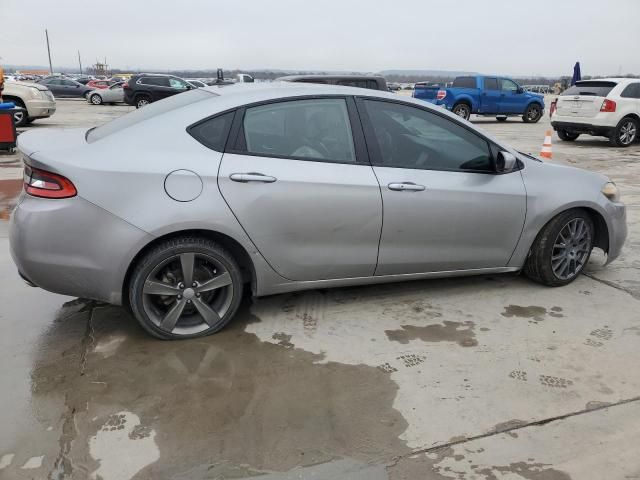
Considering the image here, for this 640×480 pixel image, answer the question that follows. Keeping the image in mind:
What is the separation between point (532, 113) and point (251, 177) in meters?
21.1

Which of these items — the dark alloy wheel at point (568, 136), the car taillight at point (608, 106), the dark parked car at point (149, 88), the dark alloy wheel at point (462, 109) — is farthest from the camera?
the dark parked car at point (149, 88)

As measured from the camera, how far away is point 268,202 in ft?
11.0

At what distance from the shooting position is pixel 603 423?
2.71 metres

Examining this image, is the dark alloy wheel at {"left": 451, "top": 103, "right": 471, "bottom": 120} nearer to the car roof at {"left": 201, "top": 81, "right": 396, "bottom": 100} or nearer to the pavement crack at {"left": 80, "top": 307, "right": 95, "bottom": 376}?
the car roof at {"left": 201, "top": 81, "right": 396, "bottom": 100}

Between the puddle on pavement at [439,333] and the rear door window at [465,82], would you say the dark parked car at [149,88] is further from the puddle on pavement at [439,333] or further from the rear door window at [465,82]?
the puddle on pavement at [439,333]

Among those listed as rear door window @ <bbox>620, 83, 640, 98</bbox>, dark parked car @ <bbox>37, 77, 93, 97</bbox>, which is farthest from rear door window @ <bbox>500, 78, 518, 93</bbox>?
dark parked car @ <bbox>37, 77, 93, 97</bbox>

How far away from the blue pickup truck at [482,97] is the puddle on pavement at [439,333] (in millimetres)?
16904

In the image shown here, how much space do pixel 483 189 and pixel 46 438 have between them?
A: 3.05 m

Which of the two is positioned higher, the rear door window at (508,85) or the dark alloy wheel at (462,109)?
the rear door window at (508,85)

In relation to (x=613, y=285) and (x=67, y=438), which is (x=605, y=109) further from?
(x=67, y=438)

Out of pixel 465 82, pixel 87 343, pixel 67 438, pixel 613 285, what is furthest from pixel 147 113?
pixel 465 82

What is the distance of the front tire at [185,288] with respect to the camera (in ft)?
10.7

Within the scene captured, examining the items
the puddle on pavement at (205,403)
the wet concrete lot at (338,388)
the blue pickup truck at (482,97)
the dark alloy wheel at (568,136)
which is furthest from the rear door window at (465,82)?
the puddle on pavement at (205,403)

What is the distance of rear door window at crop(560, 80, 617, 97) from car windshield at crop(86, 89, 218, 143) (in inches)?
483
